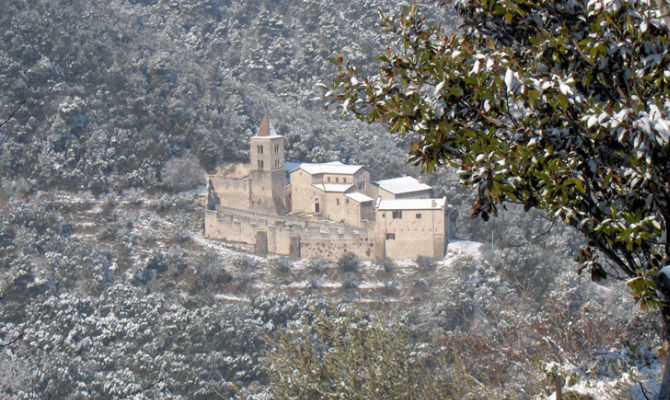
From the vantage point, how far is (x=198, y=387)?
22.3 metres

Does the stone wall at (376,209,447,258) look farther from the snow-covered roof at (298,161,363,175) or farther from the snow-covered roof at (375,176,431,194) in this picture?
the snow-covered roof at (298,161,363,175)

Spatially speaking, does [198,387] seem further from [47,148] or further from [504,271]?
[47,148]

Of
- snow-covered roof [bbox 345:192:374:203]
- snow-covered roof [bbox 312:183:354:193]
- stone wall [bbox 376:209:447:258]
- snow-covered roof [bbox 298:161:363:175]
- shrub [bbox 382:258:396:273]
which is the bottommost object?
shrub [bbox 382:258:396:273]

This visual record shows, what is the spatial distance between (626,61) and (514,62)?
0.53 meters

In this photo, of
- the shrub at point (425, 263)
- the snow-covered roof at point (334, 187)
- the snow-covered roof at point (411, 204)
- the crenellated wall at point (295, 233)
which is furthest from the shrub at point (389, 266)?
the snow-covered roof at point (334, 187)

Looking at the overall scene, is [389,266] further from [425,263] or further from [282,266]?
[282,266]

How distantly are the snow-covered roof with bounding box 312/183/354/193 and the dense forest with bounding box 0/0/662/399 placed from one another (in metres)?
3.09

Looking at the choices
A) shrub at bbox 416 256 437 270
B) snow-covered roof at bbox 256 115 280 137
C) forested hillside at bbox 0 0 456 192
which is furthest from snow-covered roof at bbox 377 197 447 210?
forested hillside at bbox 0 0 456 192

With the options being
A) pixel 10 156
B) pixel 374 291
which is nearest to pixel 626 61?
pixel 374 291

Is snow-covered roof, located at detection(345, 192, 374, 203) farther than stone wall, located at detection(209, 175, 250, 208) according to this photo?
No

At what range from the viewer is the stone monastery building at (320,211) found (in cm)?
3111

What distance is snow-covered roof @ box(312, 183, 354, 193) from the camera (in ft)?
107

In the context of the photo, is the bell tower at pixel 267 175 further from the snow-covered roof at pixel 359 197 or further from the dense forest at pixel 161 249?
the snow-covered roof at pixel 359 197

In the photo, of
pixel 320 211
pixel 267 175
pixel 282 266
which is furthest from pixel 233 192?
pixel 282 266
